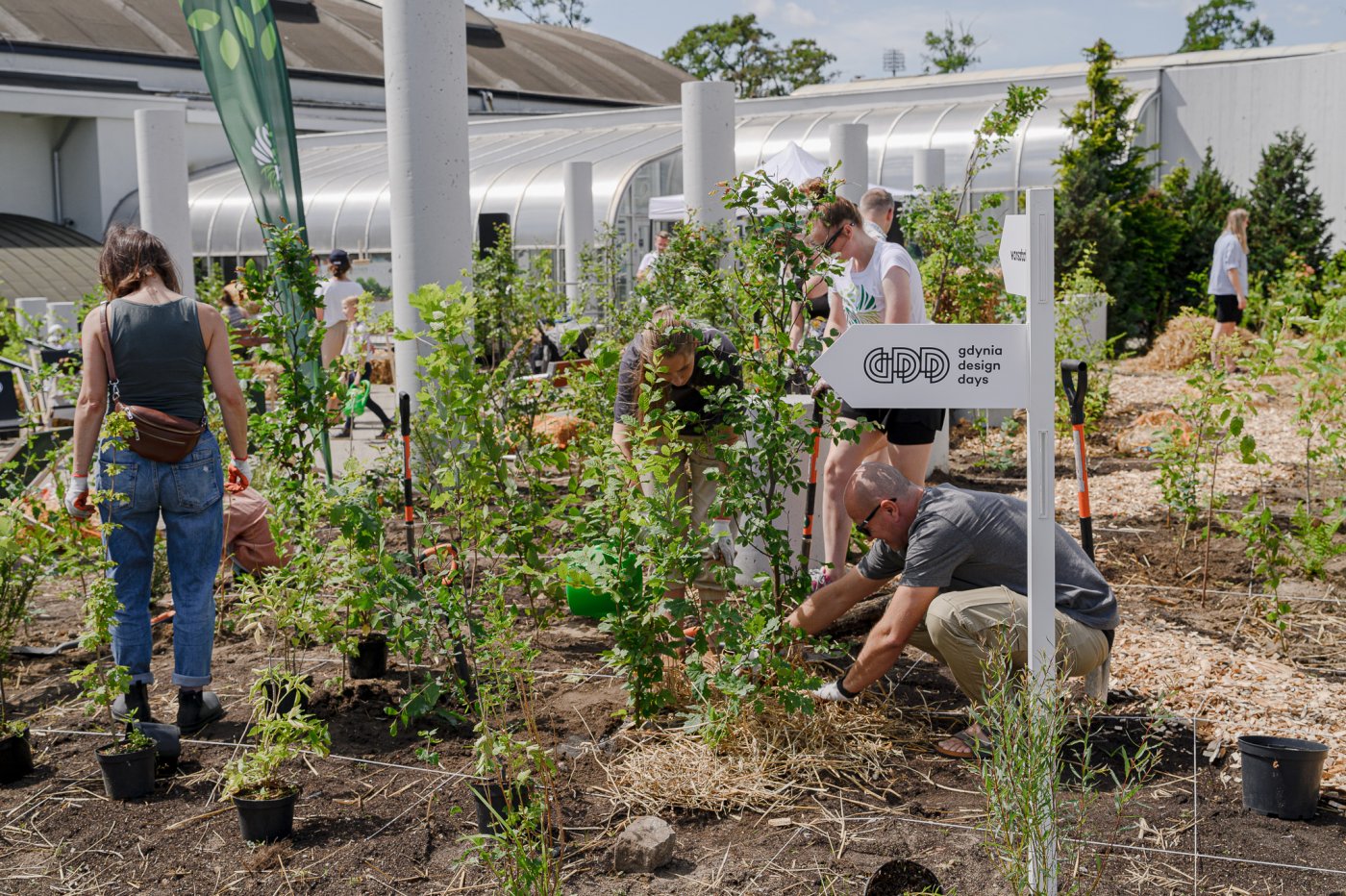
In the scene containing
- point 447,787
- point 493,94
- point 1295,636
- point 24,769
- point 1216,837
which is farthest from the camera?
point 493,94

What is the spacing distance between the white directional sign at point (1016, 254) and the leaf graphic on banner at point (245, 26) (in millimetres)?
4969

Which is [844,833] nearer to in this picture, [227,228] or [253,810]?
[253,810]

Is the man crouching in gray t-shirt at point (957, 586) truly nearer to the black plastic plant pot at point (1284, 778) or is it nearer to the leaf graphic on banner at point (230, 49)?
the black plastic plant pot at point (1284, 778)

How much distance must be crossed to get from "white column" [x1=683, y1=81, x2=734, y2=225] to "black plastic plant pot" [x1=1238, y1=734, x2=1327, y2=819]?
8121 millimetres

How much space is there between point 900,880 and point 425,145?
19.0ft

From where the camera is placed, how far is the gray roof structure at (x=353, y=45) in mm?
29469

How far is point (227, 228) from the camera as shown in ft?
83.3

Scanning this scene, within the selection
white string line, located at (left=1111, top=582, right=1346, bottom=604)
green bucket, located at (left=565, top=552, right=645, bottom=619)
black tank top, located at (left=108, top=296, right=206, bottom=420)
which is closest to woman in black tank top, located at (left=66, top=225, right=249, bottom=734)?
black tank top, located at (left=108, top=296, right=206, bottom=420)

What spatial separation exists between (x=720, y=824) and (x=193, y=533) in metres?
2.13

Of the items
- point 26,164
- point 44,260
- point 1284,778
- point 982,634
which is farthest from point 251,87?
point 26,164

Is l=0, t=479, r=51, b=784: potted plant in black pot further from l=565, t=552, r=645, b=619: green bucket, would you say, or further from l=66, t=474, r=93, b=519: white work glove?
l=565, t=552, r=645, b=619: green bucket

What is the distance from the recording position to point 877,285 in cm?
558

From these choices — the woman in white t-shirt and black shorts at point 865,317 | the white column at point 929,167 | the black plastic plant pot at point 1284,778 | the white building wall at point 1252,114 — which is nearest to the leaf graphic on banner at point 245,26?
the woman in white t-shirt and black shorts at point 865,317

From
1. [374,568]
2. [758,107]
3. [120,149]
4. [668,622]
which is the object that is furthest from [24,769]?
[120,149]
